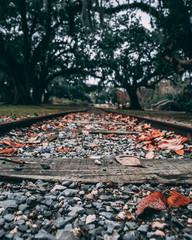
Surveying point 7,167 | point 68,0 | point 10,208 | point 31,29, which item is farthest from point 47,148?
point 31,29

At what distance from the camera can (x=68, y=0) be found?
40.4 feet

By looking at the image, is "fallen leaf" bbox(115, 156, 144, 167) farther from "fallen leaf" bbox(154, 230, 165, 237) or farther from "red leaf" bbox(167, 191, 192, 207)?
"fallen leaf" bbox(154, 230, 165, 237)

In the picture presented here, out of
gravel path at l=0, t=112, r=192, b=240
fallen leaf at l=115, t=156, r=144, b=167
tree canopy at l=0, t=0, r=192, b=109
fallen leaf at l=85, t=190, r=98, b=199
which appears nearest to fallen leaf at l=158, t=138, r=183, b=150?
fallen leaf at l=115, t=156, r=144, b=167

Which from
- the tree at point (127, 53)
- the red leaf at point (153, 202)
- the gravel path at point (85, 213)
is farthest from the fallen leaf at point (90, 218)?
the tree at point (127, 53)

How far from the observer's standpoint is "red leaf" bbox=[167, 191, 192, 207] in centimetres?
101

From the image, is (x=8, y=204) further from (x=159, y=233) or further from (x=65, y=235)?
(x=159, y=233)

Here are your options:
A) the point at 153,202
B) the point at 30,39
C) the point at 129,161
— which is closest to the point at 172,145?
the point at 129,161

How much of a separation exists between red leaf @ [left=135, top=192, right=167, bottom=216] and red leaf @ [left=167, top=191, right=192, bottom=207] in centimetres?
3

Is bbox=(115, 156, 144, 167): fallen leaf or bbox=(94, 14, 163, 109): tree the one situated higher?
bbox=(94, 14, 163, 109): tree

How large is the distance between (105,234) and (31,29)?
19475 mm

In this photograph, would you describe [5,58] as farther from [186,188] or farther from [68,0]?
[186,188]

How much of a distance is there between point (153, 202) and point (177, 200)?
0.14 m

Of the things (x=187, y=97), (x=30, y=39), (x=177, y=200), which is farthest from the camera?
(x=30, y=39)

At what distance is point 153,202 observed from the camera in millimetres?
998
